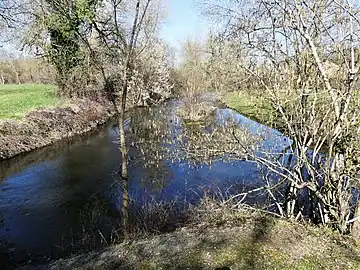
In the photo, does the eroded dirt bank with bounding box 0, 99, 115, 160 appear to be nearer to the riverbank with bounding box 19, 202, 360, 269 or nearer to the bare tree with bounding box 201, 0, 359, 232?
the riverbank with bounding box 19, 202, 360, 269

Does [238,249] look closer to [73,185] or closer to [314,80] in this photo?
[314,80]

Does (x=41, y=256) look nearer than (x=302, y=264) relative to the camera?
No

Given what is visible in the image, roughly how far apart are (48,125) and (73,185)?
339 inches

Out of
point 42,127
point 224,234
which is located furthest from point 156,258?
point 42,127

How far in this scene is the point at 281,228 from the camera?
5332 mm

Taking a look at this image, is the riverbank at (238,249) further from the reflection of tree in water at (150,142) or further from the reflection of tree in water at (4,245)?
the reflection of tree in water at (150,142)

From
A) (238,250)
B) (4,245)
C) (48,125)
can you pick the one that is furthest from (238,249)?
(48,125)

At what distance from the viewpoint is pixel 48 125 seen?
63.1 ft

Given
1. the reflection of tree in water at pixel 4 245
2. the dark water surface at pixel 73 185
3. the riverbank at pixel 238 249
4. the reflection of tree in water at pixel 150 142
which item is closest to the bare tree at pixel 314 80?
the riverbank at pixel 238 249

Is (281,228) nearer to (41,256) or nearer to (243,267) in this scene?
(243,267)

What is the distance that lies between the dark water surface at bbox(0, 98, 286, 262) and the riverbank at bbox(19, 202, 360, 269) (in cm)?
215

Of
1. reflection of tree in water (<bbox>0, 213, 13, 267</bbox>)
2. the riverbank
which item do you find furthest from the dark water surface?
the riverbank

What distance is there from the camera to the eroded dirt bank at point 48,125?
1612cm

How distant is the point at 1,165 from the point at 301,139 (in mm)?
12502
